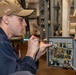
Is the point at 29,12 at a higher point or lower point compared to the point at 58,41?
higher

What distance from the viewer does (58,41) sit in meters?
1.87

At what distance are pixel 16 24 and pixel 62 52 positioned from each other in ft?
2.01

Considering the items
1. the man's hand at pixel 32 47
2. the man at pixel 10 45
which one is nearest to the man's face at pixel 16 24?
the man at pixel 10 45

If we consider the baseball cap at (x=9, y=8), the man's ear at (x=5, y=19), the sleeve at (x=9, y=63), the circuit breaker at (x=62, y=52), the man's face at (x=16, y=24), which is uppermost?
the baseball cap at (x=9, y=8)

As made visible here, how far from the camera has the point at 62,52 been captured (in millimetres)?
1847

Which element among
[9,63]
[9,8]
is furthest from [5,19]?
[9,63]

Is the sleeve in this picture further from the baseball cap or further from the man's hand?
the baseball cap

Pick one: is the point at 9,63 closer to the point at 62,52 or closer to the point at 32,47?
the point at 32,47

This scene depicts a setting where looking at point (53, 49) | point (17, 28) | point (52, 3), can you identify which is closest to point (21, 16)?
point (17, 28)

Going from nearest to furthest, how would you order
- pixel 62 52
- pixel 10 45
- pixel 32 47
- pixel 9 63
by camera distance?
pixel 9 63 < pixel 10 45 < pixel 32 47 < pixel 62 52

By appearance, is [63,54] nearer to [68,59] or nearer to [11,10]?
[68,59]

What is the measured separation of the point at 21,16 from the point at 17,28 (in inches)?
4.1

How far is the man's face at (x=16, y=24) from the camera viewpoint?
146 centimetres

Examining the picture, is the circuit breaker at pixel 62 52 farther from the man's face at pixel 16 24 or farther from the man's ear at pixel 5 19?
the man's ear at pixel 5 19
